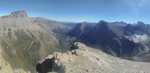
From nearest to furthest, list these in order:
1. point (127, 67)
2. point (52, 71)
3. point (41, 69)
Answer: point (52, 71)
point (41, 69)
point (127, 67)

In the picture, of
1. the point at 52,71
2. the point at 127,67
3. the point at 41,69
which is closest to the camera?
the point at 52,71

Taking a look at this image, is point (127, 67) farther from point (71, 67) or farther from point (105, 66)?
point (71, 67)

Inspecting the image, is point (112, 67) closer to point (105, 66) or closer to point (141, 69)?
point (105, 66)

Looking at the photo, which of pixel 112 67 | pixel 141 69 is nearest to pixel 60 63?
pixel 112 67

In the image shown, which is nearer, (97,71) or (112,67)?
(97,71)

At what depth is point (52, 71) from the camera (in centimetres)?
10944

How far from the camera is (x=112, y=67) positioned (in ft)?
401

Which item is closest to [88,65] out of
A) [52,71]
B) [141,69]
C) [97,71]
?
[97,71]

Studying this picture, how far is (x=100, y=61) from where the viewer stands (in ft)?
410

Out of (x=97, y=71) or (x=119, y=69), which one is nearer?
(x=97, y=71)

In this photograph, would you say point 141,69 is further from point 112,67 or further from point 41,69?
point 41,69

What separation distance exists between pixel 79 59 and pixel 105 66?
880 cm

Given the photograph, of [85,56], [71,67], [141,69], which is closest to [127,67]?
[141,69]

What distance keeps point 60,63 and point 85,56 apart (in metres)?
13.6
